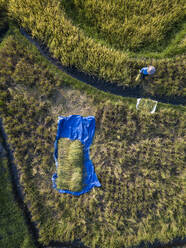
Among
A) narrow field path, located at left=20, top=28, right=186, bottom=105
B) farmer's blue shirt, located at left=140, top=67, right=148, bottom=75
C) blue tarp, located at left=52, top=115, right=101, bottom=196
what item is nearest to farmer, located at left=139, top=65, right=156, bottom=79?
farmer's blue shirt, located at left=140, top=67, right=148, bottom=75

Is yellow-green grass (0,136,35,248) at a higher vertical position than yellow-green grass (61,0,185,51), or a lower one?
lower

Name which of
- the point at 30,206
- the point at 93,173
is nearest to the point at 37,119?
the point at 93,173

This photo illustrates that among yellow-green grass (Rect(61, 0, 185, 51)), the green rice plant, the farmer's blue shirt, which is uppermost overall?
yellow-green grass (Rect(61, 0, 185, 51))

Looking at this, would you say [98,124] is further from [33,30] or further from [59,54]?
[33,30]

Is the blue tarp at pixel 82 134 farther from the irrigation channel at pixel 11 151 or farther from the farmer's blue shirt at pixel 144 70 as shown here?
the farmer's blue shirt at pixel 144 70

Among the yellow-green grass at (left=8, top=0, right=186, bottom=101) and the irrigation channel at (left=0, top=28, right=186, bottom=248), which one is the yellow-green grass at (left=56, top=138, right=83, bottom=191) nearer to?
the irrigation channel at (left=0, top=28, right=186, bottom=248)

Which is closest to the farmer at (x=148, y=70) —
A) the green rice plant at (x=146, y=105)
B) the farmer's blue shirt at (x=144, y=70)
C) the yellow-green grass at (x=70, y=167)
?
the farmer's blue shirt at (x=144, y=70)
